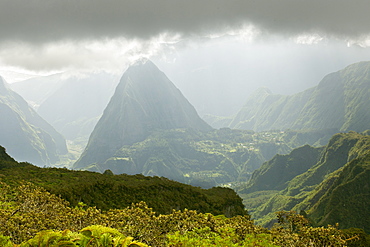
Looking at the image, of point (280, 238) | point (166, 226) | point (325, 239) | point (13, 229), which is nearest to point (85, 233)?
point (13, 229)

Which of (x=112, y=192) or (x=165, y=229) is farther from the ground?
(x=165, y=229)

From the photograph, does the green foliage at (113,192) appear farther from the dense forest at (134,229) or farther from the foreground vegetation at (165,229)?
the foreground vegetation at (165,229)

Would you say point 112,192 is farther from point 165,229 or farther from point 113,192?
point 165,229

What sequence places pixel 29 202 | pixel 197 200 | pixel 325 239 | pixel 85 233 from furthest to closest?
pixel 197 200 → pixel 29 202 → pixel 325 239 → pixel 85 233

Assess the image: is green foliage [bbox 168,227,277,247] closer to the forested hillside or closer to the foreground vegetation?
the foreground vegetation

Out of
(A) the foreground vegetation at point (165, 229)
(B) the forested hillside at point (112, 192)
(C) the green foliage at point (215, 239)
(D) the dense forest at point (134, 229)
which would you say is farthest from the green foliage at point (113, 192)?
(C) the green foliage at point (215, 239)

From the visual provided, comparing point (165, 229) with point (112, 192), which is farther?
point (112, 192)

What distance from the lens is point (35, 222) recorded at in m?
20.1

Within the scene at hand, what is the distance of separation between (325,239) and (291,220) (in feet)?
18.2

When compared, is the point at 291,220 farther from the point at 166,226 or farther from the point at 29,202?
the point at 29,202

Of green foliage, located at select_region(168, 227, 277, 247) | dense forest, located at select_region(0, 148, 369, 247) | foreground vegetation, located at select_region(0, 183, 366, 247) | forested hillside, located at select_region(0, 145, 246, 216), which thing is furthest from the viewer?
forested hillside, located at select_region(0, 145, 246, 216)

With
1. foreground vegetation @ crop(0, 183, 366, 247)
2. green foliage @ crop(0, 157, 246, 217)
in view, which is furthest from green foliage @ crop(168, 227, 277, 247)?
green foliage @ crop(0, 157, 246, 217)

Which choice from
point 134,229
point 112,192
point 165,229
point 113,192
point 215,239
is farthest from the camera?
point 113,192

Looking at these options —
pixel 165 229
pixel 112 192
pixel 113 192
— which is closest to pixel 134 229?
pixel 165 229
